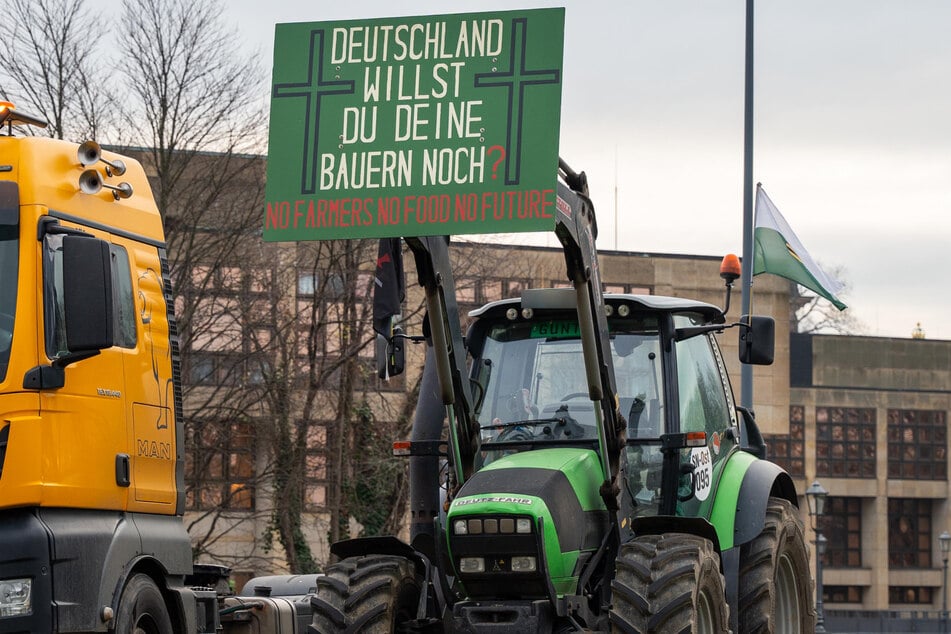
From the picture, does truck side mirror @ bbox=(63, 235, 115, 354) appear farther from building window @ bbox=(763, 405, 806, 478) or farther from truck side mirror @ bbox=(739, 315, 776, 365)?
building window @ bbox=(763, 405, 806, 478)

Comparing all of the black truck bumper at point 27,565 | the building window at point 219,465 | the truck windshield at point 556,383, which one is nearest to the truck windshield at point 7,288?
the black truck bumper at point 27,565

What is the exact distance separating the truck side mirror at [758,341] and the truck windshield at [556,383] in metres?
0.66

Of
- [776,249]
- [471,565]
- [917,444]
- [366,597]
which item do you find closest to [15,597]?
[366,597]

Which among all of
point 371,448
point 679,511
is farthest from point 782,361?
point 679,511

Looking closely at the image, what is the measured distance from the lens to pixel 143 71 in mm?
30828

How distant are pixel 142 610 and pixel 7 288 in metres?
2.24

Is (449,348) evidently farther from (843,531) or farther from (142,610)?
(843,531)

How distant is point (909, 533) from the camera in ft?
240

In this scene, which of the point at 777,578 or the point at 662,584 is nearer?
the point at 662,584

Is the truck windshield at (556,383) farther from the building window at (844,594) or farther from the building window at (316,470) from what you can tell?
the building window at (844,594)

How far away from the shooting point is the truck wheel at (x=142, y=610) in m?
9.39

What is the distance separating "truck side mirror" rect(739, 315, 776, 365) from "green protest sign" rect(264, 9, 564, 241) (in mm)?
2763

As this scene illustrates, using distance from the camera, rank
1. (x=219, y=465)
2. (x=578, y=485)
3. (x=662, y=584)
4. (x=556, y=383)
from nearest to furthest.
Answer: (x=662, y=584) → (x=578, y=485) → (x=556, y=383) → (x=219, y=465)

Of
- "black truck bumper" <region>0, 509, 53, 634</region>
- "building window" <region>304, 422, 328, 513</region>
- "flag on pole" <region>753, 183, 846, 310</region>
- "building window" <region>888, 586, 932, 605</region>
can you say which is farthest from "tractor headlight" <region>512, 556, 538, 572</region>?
"building window" <region>888, 586, 932, 605</region>
